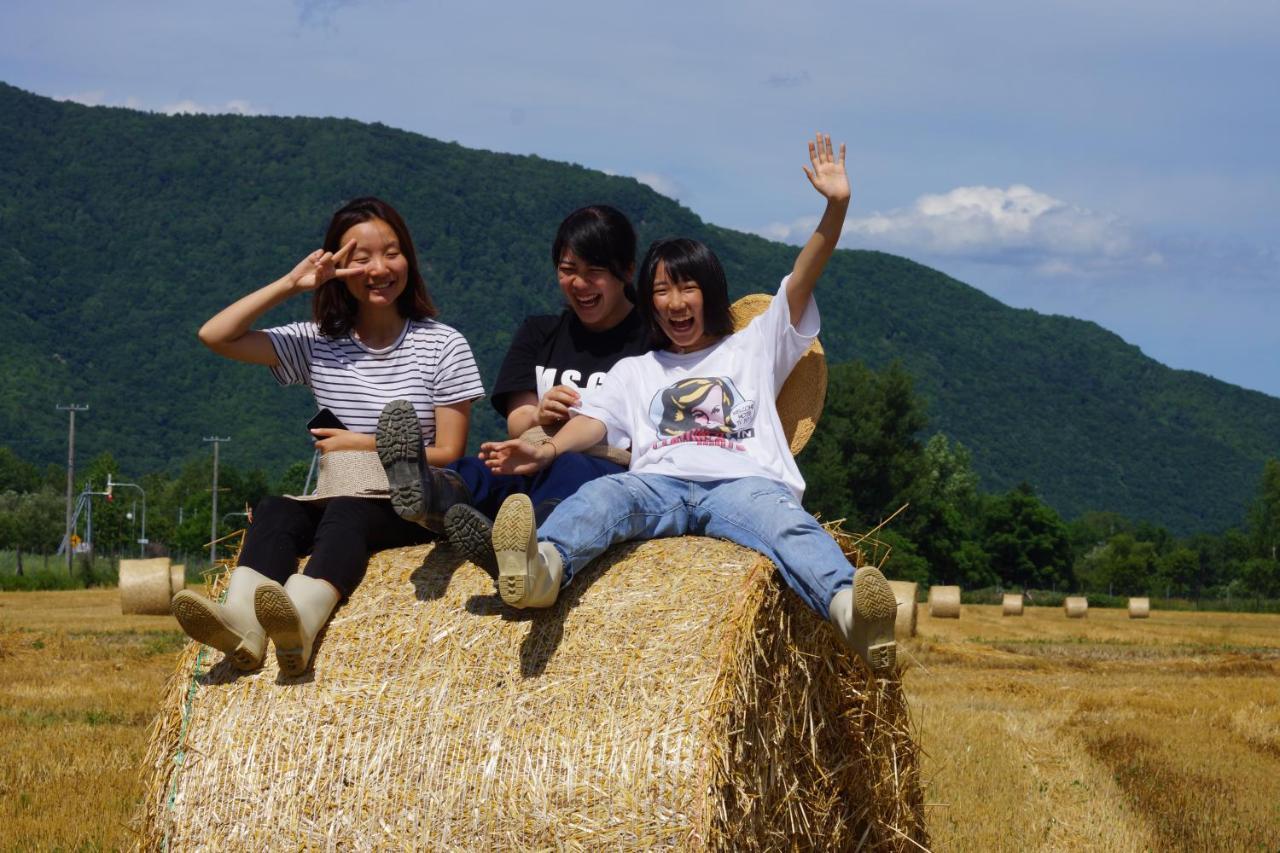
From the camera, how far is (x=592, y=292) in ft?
19.5

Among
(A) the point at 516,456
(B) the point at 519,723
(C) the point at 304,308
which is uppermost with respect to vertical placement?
(C) the point at 304,308

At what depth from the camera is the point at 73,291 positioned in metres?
145

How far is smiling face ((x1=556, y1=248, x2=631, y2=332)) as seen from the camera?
5.88 meters

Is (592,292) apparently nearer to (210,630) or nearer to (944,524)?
(210,630)

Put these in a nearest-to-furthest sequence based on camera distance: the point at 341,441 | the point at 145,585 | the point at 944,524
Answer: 1. the point at 341,441
2. the point at 145,585
3. the point at 944,524

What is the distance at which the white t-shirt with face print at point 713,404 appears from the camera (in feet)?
17.0

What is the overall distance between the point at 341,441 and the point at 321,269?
60cm

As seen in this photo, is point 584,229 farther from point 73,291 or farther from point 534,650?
point 73,291

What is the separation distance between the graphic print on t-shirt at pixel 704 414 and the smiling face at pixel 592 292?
2.25 feet

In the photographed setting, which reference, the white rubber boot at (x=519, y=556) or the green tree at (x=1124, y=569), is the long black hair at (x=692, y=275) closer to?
the white rubber boot at (x=519, y=556)

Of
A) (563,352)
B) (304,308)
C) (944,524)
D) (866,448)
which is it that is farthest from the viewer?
(304,308)

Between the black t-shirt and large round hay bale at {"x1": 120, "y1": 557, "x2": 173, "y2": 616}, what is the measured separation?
41.5ft

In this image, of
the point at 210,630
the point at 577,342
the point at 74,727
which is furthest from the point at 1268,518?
the point at 210,630

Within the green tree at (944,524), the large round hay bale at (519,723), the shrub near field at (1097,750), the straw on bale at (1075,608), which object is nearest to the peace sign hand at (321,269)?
the large round hay bale at (519,723)
